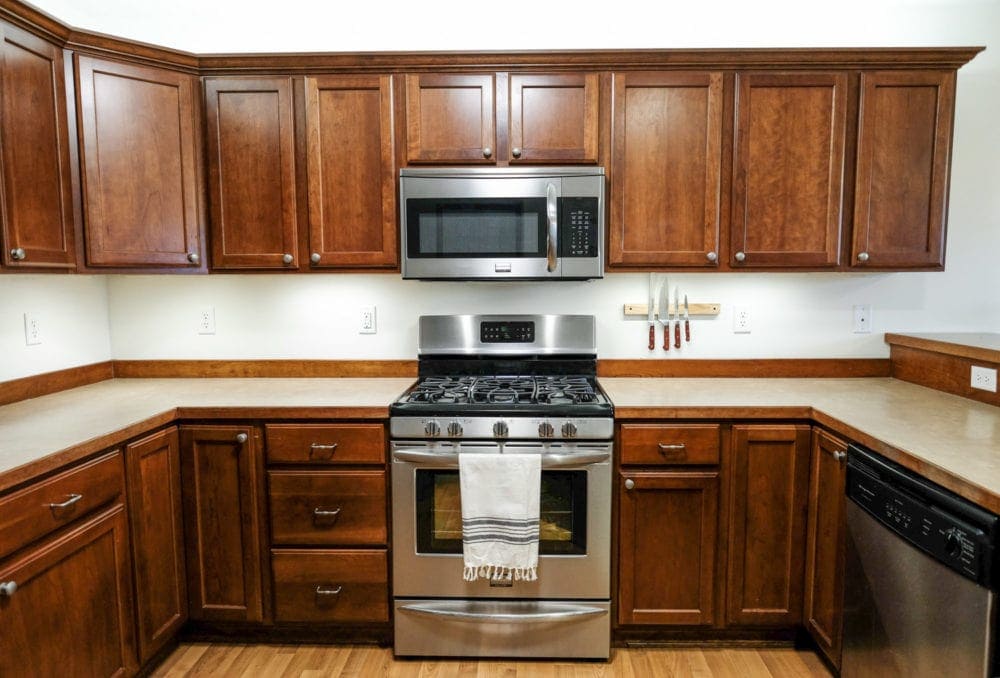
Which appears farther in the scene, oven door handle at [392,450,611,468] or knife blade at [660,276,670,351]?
knife blade at [660,276,670,351]

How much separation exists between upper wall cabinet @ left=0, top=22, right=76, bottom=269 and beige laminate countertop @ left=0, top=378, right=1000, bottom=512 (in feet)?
1.77

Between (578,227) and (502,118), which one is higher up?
(502,118)

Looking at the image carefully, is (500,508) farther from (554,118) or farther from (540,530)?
(554,118)

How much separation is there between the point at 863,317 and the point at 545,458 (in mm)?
1646

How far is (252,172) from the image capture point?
89.0 inches

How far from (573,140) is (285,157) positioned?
1.12m

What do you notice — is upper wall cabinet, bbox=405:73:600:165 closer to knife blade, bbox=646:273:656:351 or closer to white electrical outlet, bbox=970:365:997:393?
knife blade, bbox=646:273:656:351

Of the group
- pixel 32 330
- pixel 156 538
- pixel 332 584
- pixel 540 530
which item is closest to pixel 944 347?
pixel 540 530

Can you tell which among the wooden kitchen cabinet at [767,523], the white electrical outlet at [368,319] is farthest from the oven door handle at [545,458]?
the white electrical outlet at [368,319]

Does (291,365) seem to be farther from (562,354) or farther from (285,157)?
(562,354)

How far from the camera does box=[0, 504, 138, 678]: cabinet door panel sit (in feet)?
4.63

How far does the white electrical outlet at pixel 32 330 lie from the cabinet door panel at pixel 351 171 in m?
1.08

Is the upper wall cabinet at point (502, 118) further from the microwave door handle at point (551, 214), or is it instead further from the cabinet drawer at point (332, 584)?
the cabinet drawer at point (332, 584)

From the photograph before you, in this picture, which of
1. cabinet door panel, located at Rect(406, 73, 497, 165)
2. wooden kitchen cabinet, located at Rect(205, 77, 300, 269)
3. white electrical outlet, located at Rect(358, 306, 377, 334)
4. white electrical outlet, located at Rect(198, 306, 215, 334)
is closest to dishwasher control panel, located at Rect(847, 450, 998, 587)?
cabinet door panel, located at Rect(406, 73, 497, 165)
